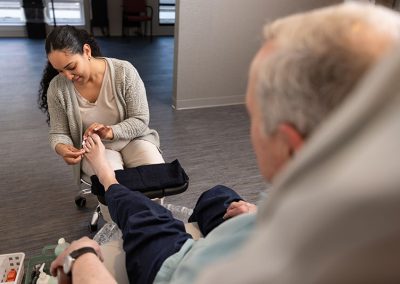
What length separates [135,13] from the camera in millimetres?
6785

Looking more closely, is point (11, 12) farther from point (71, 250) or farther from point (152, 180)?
point (71, 250)

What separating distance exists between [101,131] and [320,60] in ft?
4.50

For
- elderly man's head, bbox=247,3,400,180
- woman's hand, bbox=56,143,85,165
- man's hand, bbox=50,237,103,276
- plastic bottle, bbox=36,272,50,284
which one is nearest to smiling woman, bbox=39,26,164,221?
woman's hand, bbox=56,143,85,165

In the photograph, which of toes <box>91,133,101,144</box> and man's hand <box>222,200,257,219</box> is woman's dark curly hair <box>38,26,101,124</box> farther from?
man's hand <box>222,200,257,219</box>

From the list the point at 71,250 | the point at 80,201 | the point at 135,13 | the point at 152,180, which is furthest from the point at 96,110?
the point at 135,13

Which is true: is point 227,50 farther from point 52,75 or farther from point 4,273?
point 4,273

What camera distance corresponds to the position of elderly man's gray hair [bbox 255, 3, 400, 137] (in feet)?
1.40

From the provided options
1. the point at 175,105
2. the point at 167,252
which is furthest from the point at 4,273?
the point at 175,105

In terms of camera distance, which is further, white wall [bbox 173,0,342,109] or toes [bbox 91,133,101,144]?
white wall [bbox 173,0,342,109]

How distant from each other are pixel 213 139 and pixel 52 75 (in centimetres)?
146

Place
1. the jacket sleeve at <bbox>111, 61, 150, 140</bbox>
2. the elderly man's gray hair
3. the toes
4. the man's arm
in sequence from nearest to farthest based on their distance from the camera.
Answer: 1. the elderly man's gray hair
2. the man's arm
3. the toes
4. the jacket sleeve at <bbox>111, 61, 150, 140</bbox>

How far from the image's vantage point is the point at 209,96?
11.6ft

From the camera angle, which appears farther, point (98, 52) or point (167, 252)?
point (98, 52)

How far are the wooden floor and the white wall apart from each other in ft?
0.56
